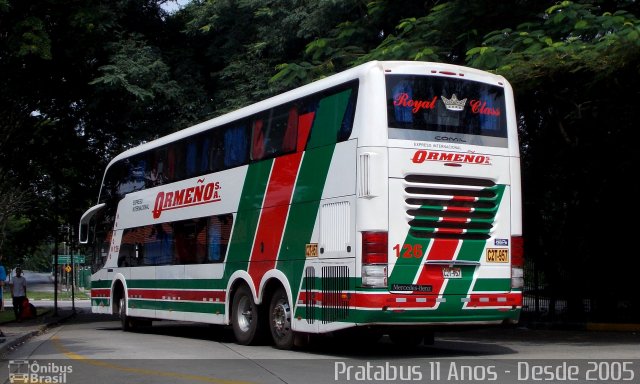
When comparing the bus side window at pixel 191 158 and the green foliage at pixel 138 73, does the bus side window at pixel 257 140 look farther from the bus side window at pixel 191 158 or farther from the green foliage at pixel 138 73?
the green foliage at pixel 138 73

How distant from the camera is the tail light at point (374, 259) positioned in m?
13.3

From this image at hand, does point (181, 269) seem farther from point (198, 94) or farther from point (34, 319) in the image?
point (34, 319)

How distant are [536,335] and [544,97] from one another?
527cm

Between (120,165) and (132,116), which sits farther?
(132,116)

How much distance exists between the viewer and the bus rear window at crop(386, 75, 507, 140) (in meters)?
13.8

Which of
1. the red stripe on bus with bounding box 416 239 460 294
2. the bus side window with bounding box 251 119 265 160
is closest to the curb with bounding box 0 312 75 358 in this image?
the bus side window with bounding box 251 119 265 160

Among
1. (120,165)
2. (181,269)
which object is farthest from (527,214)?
(120,165)

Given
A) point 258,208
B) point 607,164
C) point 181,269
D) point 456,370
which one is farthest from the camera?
point 607,164

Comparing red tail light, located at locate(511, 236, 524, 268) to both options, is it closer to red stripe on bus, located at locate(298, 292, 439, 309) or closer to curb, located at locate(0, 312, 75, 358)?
red stripe on bus, located at locate(298, 292, 439, 309)

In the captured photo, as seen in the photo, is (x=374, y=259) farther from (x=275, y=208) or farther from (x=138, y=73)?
(x=138, y=73)

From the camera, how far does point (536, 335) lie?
1980cm

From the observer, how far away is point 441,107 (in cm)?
1406

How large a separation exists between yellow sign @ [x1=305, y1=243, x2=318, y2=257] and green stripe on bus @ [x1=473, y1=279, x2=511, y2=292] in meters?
2.54

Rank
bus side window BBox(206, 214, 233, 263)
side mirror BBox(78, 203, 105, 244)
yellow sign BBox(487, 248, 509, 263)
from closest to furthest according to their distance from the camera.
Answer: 1. yellow sign BBox(487, 248, 509, 263)
2. bus side window BBox(206, 214, 233, 263)
3. side mirror BBox(78, 203, 105, 244)
